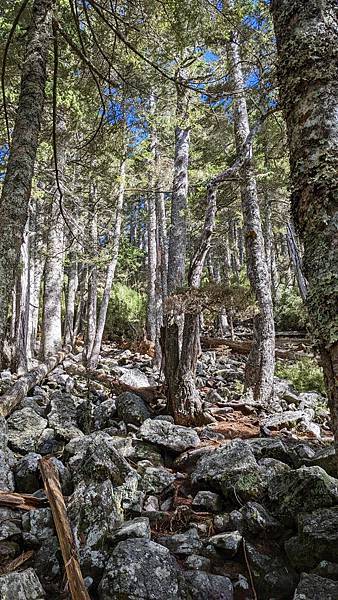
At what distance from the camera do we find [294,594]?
2.03 m

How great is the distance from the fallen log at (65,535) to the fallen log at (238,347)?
414 inches

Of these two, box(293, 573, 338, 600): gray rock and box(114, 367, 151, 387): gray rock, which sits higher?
box(114, 367, 151, 387): gray rock

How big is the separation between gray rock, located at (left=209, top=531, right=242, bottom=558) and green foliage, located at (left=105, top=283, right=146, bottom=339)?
1609cm

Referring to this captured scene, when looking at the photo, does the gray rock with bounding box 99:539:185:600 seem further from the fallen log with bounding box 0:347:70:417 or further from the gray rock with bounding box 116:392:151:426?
the fallen log with bounding box 0:347:70:417

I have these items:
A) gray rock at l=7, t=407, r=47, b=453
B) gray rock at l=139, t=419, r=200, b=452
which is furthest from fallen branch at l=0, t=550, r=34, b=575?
gray rock at l=139, t=419, r=200, b=452

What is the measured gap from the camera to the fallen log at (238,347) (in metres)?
12.6

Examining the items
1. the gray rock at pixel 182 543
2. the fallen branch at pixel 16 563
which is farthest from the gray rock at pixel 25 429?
the gray rock at pixel 182 543

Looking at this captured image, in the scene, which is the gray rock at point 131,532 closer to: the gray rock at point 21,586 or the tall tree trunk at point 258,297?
the gray rock at point 21,586

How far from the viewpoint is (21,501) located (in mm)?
2889

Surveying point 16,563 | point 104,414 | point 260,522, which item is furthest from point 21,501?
point 104,414

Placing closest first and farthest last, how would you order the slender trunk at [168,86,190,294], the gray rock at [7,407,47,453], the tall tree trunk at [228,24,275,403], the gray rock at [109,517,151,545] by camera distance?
the gray rock at [109,517,151,545] → the gray rock at [7,407,47,453] → the tall tree trunk at [228,24,275,403] → the slender trunk at [168,86,190,294]

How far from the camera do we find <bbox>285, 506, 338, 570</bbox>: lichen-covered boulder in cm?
226

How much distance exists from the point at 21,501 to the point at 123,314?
16935 mm

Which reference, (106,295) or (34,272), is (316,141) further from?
(34,272)
